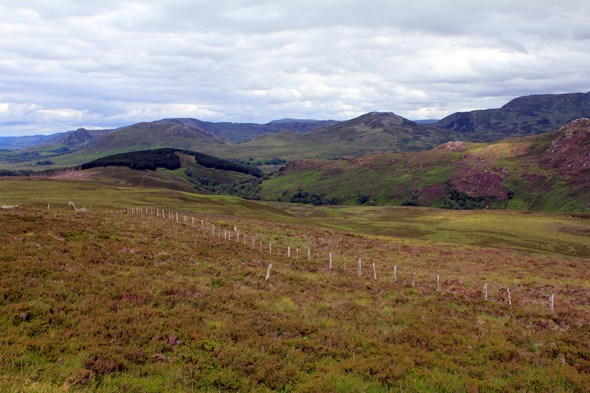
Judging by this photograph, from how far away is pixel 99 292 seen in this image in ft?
49.8

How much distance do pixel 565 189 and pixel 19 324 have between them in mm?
248370

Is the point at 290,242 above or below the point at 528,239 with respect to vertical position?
above

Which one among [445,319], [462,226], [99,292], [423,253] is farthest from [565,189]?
[99,292]

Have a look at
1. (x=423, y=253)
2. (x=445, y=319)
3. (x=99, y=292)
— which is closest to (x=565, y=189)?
(x=423, y=253)

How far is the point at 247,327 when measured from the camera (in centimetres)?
1380

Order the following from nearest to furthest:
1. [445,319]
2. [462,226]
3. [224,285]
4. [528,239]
Result: [445,319]
[224,285]
[528,239]
[462,226]

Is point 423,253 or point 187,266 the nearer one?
point 187,266

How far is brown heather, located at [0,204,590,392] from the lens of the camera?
32.7ft

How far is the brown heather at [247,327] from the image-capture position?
996 centimetres

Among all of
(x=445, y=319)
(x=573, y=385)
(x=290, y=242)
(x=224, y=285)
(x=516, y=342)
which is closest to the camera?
(x=573, y=385)

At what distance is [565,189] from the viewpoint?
193 meters

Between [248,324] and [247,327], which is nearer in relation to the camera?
[247,327]

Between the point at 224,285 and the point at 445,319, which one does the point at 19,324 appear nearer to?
the point at 224,285

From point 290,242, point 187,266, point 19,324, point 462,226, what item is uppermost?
point 19,324
